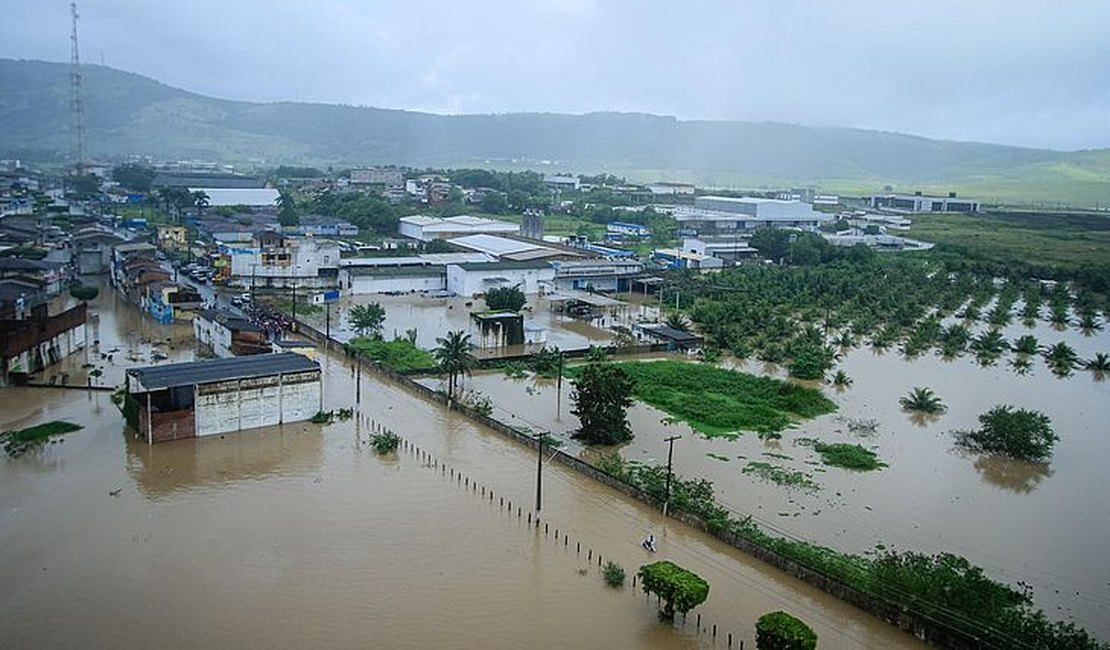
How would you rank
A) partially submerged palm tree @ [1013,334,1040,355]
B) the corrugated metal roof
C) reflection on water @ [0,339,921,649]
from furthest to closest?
partially submerged palm tree @ [1013,334,1040,355]
the corrugated metal roof
reflection on water @ [0,339,921,649]

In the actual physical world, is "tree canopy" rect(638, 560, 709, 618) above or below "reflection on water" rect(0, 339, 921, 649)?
above

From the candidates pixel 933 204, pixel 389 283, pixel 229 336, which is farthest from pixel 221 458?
pixel 933 204

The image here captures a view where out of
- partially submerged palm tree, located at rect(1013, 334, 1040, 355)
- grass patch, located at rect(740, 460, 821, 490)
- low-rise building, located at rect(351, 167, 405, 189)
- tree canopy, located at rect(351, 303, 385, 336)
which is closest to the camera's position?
grass patch, located at rect(740, 460, 821, 490)

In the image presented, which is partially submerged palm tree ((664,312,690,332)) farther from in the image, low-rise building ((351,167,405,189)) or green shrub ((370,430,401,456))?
low-rise building ((351,167,405,189))

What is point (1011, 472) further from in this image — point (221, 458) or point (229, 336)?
point (229, 336)

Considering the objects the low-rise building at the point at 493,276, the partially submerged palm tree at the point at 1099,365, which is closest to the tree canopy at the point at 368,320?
the low-rise building at the point at 493,276

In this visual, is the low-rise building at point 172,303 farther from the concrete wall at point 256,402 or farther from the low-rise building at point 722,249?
the low-rise building at point 722,249

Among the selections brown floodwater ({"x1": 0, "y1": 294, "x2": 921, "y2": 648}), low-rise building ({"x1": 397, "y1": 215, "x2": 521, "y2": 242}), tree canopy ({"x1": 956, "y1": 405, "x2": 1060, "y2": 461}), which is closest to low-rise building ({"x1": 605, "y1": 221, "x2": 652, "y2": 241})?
low-rise building ({"x1": 397, "y1": 215, "x2": 521, "y2": 242})
